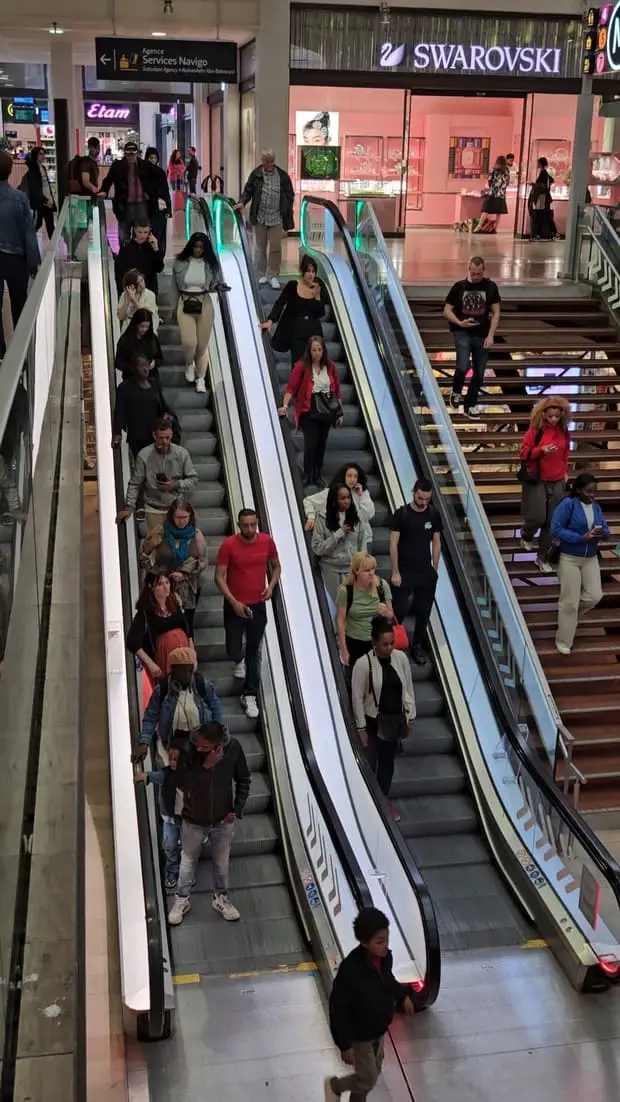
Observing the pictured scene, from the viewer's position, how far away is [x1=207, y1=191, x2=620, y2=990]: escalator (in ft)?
22.9

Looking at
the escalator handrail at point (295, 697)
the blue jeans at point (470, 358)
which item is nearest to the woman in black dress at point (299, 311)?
the escalator handrail at point (295, 697)

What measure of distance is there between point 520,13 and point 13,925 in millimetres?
19341

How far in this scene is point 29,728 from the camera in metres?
3.19

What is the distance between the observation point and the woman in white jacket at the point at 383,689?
23.7 ft

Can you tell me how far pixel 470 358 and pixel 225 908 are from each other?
265 inches

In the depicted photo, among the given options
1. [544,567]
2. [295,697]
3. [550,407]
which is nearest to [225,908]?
[295,697]

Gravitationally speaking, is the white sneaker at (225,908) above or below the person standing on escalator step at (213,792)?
below

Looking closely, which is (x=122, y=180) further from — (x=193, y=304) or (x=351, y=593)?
(x=351, y=593)

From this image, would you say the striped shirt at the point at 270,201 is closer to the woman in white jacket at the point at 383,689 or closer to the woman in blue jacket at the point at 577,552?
the woman in blue jacket at the point at 577,552

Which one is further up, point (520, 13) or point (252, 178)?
point (520, 13)

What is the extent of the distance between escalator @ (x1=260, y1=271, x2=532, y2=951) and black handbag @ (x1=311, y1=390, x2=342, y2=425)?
0.81 metres

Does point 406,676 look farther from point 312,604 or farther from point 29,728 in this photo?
point 29,728

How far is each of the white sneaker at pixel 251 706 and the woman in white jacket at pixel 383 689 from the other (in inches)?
50.4

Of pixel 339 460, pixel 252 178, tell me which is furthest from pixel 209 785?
pixel 252 178
